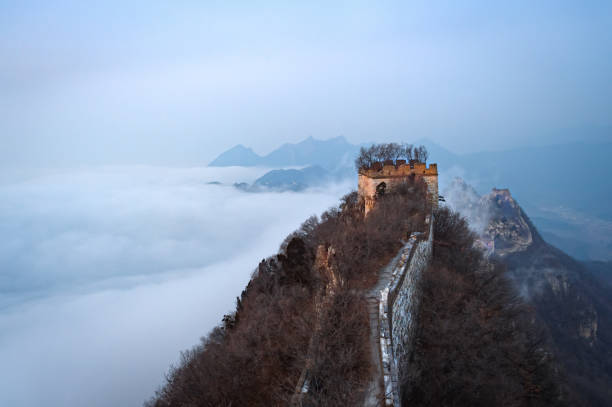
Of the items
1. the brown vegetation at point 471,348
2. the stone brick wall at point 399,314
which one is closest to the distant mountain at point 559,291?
the brown vegetation at point 471,348

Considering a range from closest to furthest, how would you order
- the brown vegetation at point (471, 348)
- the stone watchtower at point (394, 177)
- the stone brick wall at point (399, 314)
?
the stone brick wall at point (399, 314)
the brown vegetation at point (471, 348)
the stone watchtower at point (394, 177)

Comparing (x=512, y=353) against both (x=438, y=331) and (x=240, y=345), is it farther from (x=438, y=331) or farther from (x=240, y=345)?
(x=240, y=345)

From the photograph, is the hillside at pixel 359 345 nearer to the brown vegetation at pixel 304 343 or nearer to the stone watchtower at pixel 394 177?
the brown vegetation at pixel 304 343

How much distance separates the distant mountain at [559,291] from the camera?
40.8 metres

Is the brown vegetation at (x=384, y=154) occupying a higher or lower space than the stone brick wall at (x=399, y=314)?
higher

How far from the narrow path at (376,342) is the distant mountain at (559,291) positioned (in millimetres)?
27441

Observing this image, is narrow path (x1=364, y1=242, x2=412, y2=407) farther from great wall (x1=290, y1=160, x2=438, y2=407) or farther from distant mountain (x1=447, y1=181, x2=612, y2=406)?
distant mountain (x1=447, y1=181, x2=612, y2=406)

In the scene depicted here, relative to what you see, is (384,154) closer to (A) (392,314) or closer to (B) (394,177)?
(B) (394,177)

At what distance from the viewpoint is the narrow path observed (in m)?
6.27

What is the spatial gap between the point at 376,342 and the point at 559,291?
68114 millimetres

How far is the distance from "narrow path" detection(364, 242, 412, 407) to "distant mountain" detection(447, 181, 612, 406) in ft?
90.0

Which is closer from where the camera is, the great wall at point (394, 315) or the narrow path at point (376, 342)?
the narrow path at point (376, 342)

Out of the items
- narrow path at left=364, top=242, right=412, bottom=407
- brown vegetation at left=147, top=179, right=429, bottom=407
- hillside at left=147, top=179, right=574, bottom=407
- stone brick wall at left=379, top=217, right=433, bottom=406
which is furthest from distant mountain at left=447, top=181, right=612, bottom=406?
narrow path at left=364, top=242, right=412, bottom=407

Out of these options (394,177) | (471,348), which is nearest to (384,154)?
(394,177)
